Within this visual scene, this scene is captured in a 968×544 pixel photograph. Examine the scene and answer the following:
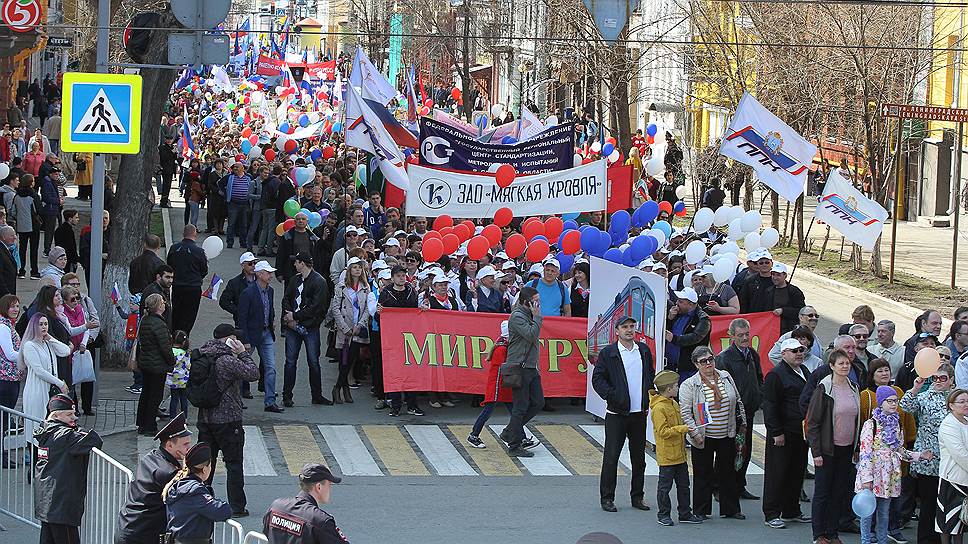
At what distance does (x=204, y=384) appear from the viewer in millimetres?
11812

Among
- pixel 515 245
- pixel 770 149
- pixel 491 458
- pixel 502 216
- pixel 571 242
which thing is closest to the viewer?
pixel 491 458

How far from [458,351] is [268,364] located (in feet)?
6.81

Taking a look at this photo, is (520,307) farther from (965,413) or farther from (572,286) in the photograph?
(965,413)

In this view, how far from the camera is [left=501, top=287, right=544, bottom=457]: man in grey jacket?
559 inches

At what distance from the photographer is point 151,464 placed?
335 inches

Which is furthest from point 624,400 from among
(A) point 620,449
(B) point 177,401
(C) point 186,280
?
(C) point 186,280

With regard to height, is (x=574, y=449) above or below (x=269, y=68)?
below

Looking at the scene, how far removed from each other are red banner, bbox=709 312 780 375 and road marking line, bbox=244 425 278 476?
519 cm

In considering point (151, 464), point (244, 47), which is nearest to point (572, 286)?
point (151, 464)

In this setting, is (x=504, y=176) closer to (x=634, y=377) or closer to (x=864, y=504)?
(x=634, y=377)

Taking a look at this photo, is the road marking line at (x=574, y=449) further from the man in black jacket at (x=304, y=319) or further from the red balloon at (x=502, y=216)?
the red balloon at (x=502, y=216)

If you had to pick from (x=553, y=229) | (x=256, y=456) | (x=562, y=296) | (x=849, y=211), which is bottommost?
(x=256, y=456)

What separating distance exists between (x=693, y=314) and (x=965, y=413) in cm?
467

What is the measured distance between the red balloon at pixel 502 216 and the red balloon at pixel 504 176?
0.35 metres
